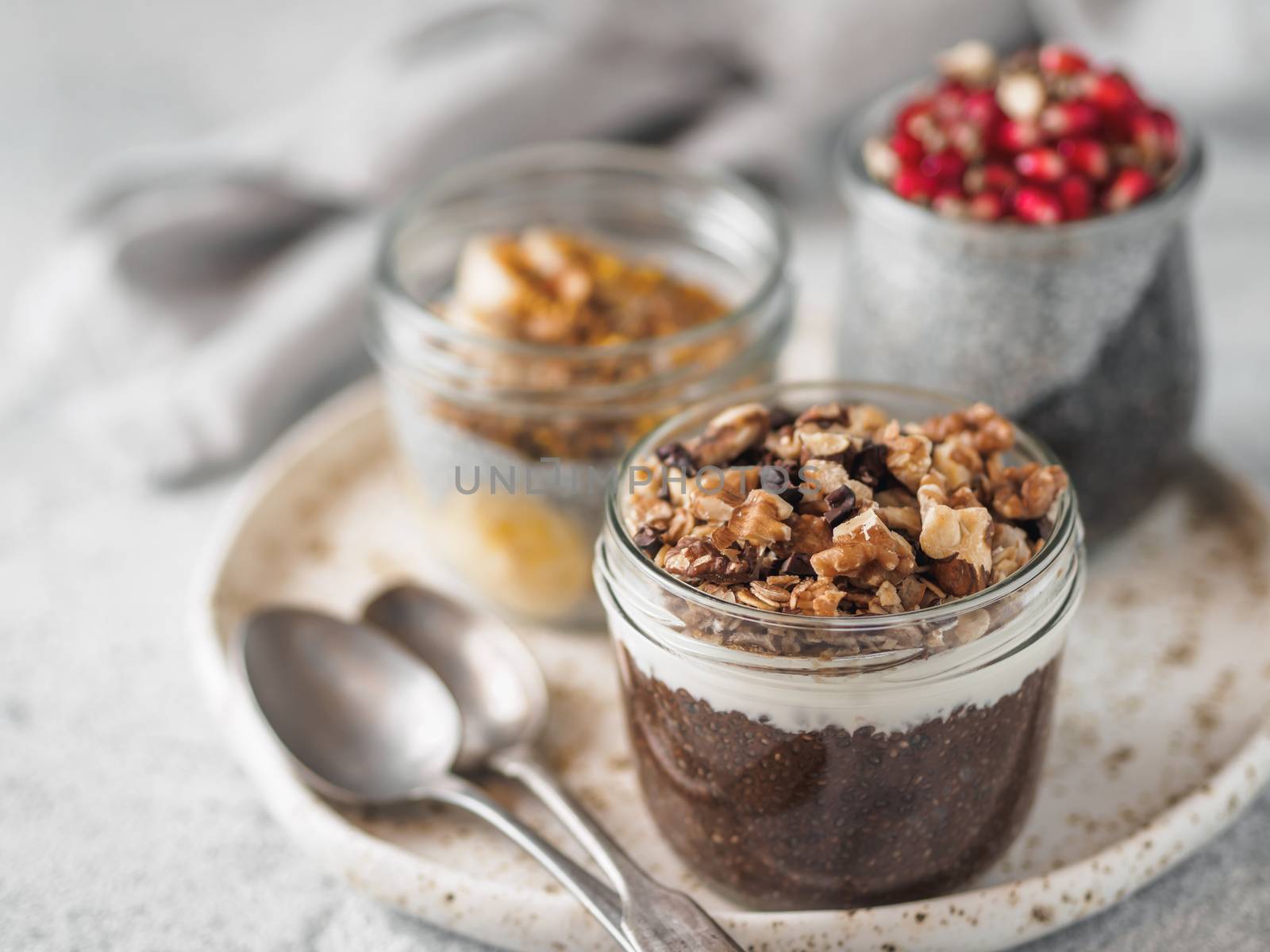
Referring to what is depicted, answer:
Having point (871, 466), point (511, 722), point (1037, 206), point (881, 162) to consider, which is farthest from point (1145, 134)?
point (511, 722)

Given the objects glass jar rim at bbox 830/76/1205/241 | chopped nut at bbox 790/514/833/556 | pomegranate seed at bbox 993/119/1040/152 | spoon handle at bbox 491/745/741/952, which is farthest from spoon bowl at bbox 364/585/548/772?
pomegranate seed at bbox 993/119/1040/152

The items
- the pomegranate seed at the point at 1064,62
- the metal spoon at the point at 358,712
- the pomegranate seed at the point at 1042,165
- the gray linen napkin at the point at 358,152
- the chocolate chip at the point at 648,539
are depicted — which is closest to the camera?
the chocolate chip at the point at 648,539

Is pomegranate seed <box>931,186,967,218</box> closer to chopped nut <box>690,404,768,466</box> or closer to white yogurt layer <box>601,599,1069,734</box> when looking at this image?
chopped nut <box>690,404,768,466</box>

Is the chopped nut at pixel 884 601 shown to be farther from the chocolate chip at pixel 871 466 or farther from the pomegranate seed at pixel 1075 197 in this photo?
the pomegranate seed at pixel 1075 197

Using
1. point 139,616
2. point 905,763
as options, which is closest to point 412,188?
point 139,616

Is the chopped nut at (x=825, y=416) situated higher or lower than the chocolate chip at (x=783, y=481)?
lower

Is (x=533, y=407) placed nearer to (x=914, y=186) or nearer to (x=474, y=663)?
(x=474, y=663)

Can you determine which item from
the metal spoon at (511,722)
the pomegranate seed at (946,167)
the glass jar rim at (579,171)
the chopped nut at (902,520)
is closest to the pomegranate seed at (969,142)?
the pomegranate seed at (946,167)

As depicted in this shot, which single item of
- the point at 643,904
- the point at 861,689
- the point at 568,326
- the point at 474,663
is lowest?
the point at 474,663
